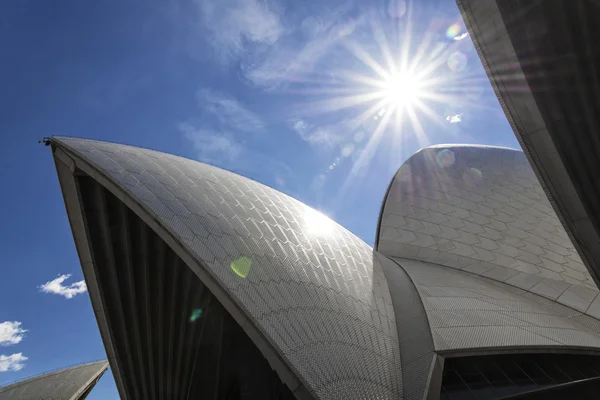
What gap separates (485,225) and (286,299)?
43.4 ft

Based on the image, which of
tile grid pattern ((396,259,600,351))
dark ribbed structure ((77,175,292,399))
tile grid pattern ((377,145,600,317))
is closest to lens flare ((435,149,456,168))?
tile grid pattern ((377,145,600,317))

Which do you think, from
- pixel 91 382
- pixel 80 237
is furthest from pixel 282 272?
pixel 91 382

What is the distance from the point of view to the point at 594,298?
10.5m

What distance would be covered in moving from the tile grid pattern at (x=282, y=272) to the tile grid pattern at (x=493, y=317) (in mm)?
1433

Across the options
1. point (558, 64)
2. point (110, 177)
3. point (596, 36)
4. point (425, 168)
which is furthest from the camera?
point (425, 168)

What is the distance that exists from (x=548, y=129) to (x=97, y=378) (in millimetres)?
28075

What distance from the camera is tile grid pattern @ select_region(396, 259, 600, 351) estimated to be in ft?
25.6

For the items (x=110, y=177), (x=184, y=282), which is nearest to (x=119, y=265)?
(x=184, y=282)

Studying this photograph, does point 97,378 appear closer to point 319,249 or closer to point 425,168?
point 319,249

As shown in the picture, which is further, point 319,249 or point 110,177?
point 319,249

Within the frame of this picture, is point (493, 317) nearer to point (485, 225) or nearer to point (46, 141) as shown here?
point (485, 225)

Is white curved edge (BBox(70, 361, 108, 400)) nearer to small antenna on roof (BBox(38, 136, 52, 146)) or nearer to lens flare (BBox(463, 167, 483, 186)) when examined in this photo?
small antenna on roof (BBox(38, 136, 52, 146))

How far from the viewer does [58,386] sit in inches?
767

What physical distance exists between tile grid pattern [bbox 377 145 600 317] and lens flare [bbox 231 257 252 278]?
9648 mm
